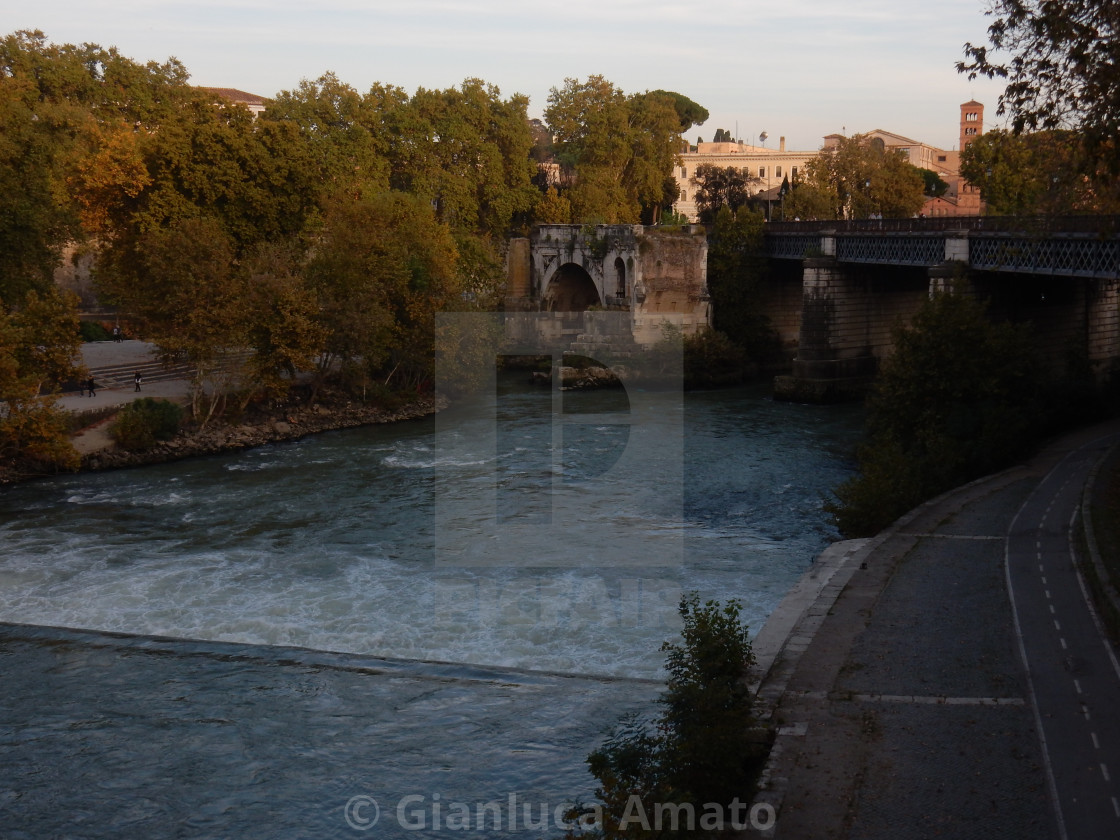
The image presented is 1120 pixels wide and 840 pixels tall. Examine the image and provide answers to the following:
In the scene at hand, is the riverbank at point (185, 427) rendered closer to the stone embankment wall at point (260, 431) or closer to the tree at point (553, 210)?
the stone embankment wall at point (260, 431)

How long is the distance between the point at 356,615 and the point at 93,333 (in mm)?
31506

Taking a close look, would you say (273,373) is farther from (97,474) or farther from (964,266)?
(964,266)

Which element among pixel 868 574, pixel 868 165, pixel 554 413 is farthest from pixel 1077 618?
pixel 868 165

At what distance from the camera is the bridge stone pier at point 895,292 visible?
104ft

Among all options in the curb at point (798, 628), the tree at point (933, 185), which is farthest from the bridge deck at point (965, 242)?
the tree at point (933, 185)

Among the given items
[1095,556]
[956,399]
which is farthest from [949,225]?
[1095,556]

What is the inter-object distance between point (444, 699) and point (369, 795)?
244 cm

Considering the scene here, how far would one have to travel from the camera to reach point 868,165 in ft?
185

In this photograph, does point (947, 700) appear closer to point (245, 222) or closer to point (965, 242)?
point (965, 242)

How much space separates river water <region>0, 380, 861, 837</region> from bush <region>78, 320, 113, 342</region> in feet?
58.3

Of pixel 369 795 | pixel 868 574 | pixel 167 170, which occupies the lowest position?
pixel 369 795

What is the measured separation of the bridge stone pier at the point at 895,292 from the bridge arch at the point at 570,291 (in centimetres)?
993

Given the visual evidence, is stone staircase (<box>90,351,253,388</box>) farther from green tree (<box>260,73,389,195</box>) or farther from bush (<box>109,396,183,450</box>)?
green tree (<box>260,73,389,195</box>)

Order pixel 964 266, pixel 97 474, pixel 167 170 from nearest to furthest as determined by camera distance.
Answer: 1. pixel 97 474
2. pixel 964 266
3. pixel 167 170
